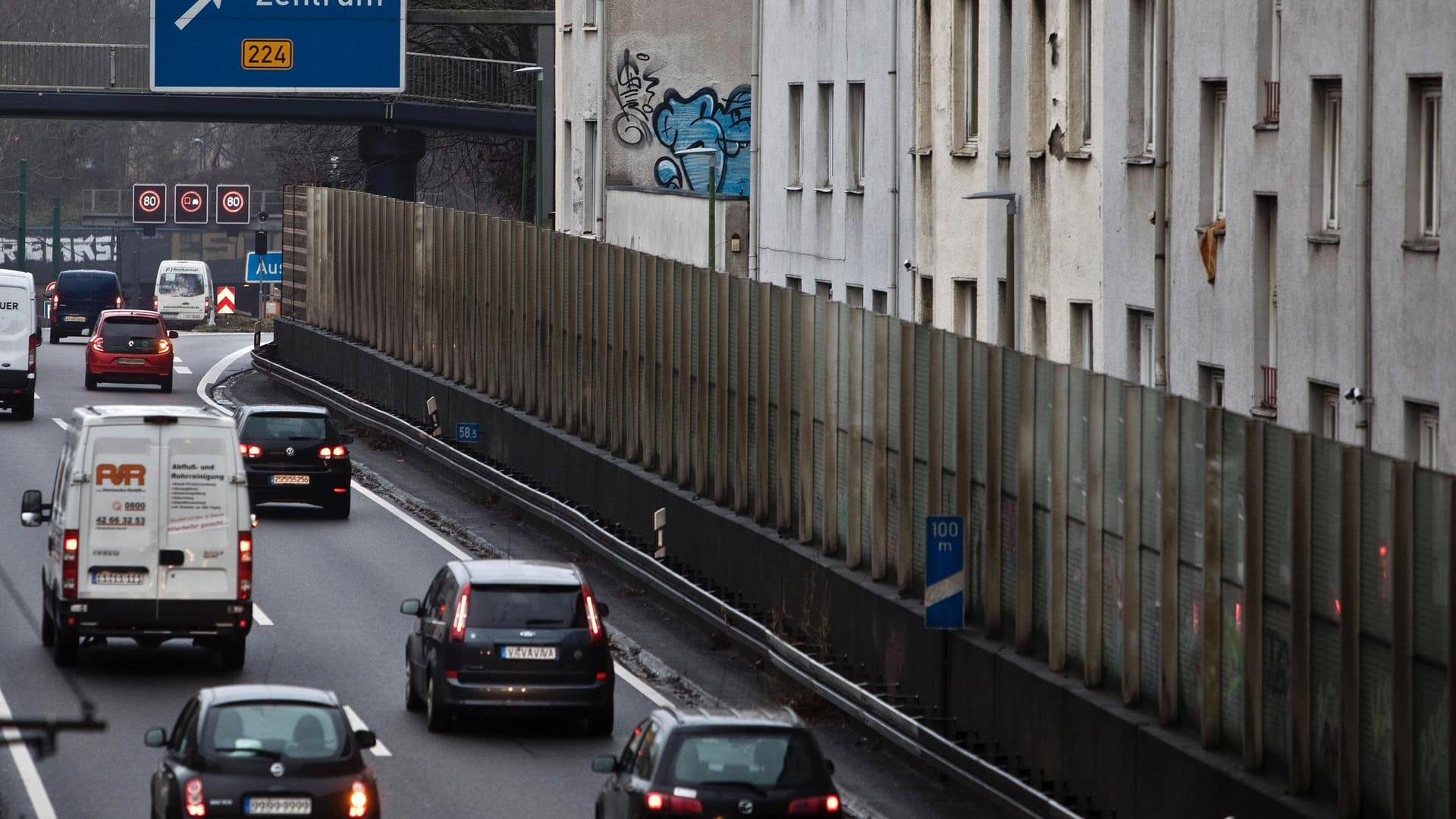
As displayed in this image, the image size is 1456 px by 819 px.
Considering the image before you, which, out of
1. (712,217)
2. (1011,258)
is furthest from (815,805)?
(712,217)

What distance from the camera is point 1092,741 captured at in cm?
1881

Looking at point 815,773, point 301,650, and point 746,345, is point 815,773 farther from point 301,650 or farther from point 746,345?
point 746,345

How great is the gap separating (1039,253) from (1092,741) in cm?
1702

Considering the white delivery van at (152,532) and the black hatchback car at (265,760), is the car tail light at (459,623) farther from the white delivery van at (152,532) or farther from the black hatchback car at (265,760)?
the black hatchback car at (265,760)

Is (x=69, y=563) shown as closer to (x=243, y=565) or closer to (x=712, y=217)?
(x=243, y=565)

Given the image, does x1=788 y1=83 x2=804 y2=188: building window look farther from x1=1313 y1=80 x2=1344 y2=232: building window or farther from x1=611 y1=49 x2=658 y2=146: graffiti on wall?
x1=1313 y1=80 x2=1344 y2=232: building window

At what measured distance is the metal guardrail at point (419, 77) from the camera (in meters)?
59.8

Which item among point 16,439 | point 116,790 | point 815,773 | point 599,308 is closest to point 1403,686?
point 815,773

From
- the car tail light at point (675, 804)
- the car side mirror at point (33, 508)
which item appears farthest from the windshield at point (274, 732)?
the car side mirror at point (33, 508)

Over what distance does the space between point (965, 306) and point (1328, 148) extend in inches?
477

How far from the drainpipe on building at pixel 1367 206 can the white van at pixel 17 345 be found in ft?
93.0

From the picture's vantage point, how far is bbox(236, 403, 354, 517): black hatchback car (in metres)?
36.7

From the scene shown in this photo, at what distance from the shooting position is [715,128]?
60.0 meters

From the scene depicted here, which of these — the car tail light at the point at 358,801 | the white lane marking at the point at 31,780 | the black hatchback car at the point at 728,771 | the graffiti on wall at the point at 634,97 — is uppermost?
the graffiti on wall at the point at 634,97
